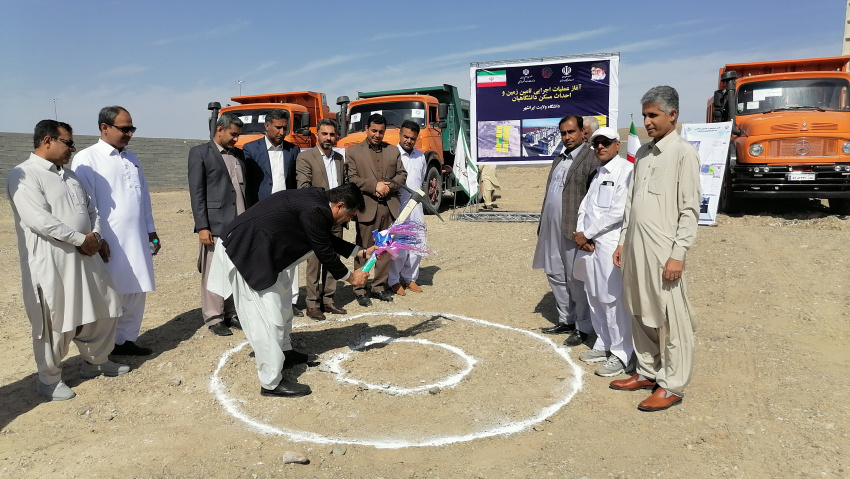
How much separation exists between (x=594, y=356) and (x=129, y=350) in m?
3.66

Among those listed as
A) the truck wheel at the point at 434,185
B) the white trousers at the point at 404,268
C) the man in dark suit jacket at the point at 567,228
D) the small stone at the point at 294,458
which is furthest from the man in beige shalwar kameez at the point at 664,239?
the truck wheel at the point at 434,185

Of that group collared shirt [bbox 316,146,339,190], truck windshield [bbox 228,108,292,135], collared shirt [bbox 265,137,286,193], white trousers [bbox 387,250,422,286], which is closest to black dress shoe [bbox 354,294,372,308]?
white trousers [bbox 387,250,422,286]

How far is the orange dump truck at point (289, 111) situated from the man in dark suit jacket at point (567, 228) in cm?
780

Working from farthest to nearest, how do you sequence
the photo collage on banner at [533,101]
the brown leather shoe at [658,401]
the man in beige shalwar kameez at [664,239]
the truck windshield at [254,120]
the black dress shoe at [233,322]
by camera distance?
the truck windshield at [254,120] → the photo collage on banner at [533,101] → the black dress shoe at [233,322] → the brown leather shoe at [658,401] → the man in beige shalwar kameez at [664,239]

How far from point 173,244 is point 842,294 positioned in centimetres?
931

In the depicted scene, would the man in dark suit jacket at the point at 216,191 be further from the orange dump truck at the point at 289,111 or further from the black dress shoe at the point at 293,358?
the orange dump truck at the point at 289,111

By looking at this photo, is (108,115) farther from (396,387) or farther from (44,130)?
(396,387)

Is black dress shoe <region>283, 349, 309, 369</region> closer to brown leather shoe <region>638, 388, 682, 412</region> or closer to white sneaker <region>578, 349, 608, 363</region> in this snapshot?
→ white sneaker <region>578, 349, 608, 363</region>

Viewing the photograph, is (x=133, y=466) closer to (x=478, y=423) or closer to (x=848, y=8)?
(x=478, y=423)

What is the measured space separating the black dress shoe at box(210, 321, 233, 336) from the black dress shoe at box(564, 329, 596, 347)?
289 cm

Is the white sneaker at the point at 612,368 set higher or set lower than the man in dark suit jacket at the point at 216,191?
lower

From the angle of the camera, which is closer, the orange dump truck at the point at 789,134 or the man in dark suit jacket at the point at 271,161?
the man in dark suit jacket at the point at 271,161

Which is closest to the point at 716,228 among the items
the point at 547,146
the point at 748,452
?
the point at 547,146

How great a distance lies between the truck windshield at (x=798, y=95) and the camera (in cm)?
1061
